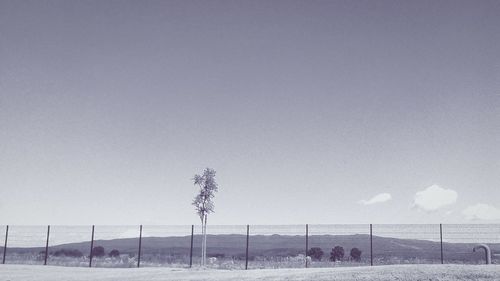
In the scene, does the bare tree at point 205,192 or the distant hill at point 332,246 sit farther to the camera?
the distant hill at point 332,246

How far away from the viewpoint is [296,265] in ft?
80.2

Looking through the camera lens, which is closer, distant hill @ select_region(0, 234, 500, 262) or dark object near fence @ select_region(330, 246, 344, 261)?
dark object near fence @ select_region(330, 246, 344, 261)

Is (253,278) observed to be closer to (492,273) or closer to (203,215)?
(492,273)

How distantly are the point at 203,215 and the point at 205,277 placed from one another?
39.0ft

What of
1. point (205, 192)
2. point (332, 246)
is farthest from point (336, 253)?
point (332, 246)

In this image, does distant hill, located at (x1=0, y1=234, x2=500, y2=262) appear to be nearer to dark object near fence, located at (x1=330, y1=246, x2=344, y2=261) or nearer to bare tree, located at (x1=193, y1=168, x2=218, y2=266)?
dark object near fence, located at (x1=330, y1=246, x2=344, y2=261)

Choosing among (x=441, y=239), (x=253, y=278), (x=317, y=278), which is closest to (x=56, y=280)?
(x=253, y=278)

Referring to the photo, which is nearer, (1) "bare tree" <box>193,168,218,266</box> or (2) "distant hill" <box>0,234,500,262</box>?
(1) "bare tree" <box>193,168,218,266</box>

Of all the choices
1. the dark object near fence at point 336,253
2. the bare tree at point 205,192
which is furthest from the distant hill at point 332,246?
the bare tree at point 205,192

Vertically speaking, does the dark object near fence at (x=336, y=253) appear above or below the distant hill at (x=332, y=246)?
above

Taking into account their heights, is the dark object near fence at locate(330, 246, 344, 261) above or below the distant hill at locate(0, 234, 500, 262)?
above

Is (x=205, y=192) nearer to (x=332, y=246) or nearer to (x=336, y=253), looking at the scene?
(x=336, y=253)

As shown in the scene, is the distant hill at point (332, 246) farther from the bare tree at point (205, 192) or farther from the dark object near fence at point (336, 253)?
the bare tree at point (205, 192)

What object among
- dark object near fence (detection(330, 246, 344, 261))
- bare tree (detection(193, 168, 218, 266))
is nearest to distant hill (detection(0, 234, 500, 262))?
dark object near fence (detection(330, 246, 344, 261))
